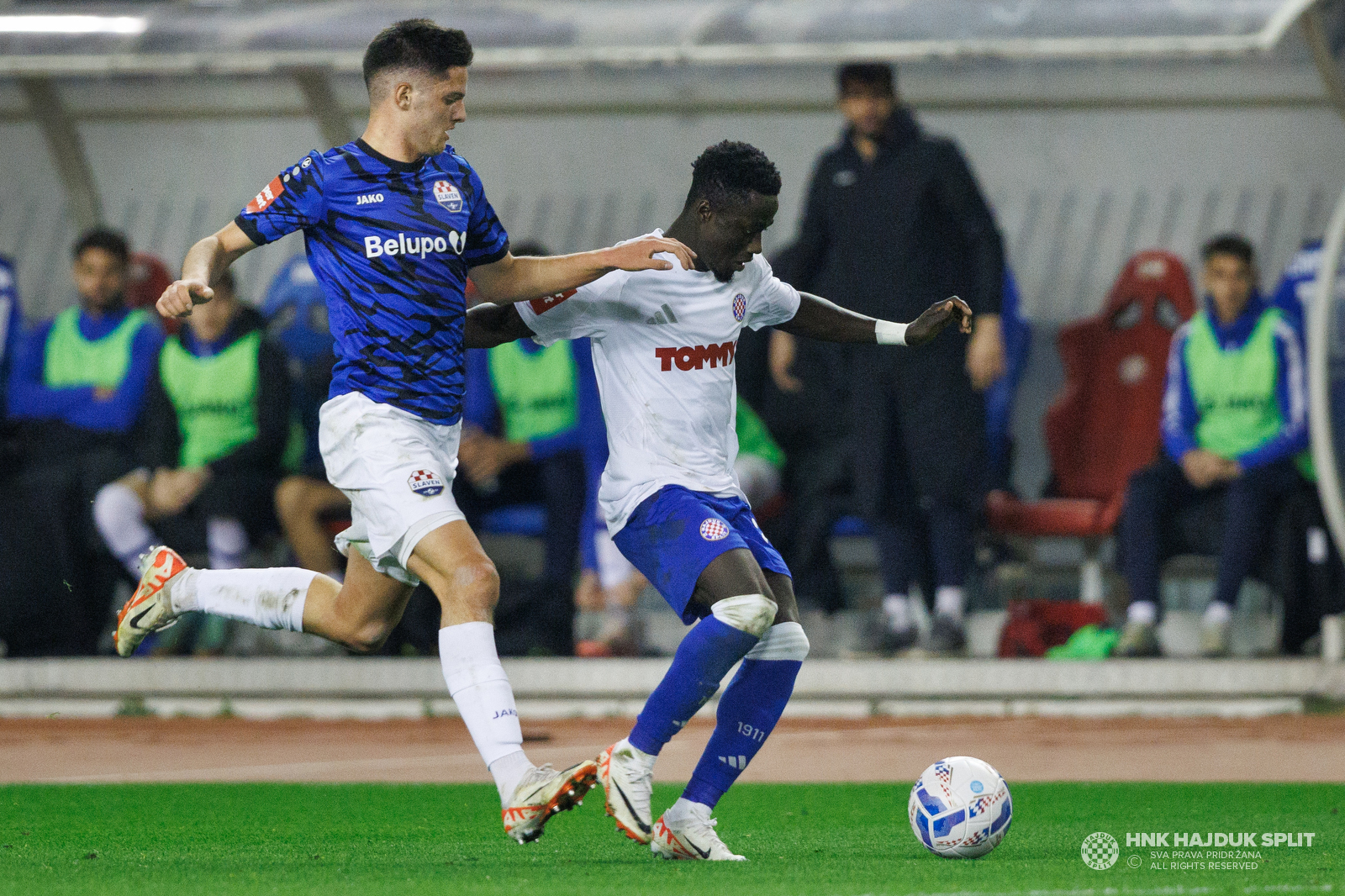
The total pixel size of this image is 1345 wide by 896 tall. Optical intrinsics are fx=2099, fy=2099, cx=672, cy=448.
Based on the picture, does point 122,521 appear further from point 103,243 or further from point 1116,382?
point 1116,382

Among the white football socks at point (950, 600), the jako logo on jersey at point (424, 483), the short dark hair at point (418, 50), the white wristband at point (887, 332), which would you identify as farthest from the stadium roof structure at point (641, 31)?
the jako logo on jersey at point (424, 483)

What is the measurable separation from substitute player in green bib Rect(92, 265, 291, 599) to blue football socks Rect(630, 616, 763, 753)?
5574 mm

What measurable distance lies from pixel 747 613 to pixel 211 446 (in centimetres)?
596

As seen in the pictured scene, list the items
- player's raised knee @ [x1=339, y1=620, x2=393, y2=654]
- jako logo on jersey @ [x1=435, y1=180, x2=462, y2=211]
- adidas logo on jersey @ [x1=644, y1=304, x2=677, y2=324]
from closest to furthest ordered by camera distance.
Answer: jako logo on jersey @ [x1=435, y1=180, x2=462, y2=211], adidas logo on jersey @ [x1=644, y1=304, x2=677, y2=324], player's raised knee @ [x1=339, y1=620, x2=393, y2=654]

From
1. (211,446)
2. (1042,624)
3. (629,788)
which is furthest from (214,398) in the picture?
(629,788)

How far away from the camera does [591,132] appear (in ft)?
39.2

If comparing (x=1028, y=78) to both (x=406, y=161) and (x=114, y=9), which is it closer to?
(x=114, y=9)

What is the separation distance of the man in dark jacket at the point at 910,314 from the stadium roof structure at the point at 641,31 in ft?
1.45

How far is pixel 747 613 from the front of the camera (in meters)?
4.93

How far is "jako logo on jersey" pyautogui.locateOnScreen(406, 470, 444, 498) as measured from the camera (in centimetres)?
502

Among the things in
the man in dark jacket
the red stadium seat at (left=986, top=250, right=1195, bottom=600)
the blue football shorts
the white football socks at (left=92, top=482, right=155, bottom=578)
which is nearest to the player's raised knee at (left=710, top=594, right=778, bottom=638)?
the blue football shorts

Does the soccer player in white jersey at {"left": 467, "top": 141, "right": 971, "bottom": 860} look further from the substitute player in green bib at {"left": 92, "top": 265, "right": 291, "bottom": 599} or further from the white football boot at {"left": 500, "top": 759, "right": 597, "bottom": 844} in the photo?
the substitute player in green bib at {"left": 92, "top": 265, "right": 291, "bottom": 599}

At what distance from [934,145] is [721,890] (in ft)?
19.4

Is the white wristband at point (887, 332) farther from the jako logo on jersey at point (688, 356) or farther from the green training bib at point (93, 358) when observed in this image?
the green training bib at point (93, 358)
